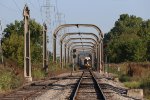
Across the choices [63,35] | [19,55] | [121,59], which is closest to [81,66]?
[121,59]

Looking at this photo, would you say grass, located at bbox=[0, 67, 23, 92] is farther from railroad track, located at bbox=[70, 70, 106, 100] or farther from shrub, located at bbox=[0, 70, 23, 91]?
railroad track, located at bbox=[70, 70, 106, 100]

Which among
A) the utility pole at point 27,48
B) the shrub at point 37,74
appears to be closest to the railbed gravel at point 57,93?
the utility pole at point 27,48

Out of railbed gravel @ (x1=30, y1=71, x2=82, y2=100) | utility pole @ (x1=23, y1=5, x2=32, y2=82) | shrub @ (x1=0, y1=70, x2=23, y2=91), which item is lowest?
railbed gravel @ (x1=30, y1=71, x2=82, y2=100)

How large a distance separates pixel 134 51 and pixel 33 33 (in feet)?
104

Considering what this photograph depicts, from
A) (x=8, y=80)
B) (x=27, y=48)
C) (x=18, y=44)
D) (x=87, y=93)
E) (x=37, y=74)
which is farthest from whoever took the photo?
(x=18, y=44)

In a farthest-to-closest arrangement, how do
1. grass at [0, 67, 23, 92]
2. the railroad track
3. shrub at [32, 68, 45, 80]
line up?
shrub at [32, 68, 45, 80], grass at [0, 67, 23, 92], the railroad track

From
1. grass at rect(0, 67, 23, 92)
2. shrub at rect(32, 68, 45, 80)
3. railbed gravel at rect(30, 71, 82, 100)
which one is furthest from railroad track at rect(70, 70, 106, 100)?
shrub at rect(32, 68, 45, 80)

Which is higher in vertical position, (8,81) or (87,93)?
(8,81)

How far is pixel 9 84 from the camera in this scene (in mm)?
30484

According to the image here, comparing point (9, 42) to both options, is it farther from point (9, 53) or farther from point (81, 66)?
point (81, 66)

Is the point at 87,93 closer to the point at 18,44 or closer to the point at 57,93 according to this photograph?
the point at 57,93

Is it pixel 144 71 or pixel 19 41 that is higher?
pixel 19 41

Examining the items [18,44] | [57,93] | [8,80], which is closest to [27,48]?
[8,80]

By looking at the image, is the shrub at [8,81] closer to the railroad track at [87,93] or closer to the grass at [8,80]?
the grass at [8,80]
